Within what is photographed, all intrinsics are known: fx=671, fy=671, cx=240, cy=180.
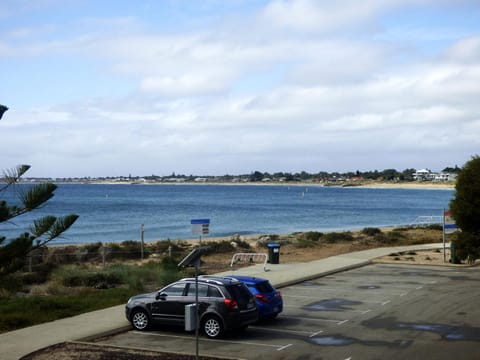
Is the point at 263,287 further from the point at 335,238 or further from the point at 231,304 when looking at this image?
the point at 335,238

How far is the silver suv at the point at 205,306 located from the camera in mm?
15508

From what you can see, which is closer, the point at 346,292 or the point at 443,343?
the point at 443,343

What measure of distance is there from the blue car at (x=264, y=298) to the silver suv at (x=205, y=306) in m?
1.07

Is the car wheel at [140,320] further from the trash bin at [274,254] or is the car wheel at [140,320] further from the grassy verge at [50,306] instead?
the trash bin at [274,254]

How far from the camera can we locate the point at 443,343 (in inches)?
600

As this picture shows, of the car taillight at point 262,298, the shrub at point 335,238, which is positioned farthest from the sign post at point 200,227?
the shrub at point 335,238

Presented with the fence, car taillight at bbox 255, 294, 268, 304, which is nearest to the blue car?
car taillight at bbox 255, 294, 268, 304

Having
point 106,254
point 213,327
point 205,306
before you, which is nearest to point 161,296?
point 205,306

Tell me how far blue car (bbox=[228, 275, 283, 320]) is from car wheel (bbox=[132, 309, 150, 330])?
2.54 metres

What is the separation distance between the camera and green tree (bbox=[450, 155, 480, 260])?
670 inches

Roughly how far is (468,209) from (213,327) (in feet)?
23.3

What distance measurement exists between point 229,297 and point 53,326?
193 inches

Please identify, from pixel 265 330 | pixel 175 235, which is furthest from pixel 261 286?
pixel 175 235

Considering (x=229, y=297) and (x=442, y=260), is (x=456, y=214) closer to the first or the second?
(x=229, y=297)
